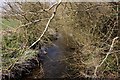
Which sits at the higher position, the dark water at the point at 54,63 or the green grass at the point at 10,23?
the green grass at the point at 10,23

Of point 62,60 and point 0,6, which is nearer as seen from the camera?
point 0,6

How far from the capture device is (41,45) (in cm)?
347

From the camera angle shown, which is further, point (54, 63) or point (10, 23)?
point (54, 63)

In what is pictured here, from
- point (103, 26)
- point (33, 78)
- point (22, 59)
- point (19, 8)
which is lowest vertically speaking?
A: point (33, 78)

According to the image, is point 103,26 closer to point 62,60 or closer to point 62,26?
point 62,26

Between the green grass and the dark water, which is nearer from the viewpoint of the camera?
the green grass

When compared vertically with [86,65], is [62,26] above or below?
above

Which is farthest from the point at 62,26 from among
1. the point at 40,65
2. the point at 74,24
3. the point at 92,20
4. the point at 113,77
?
the point at 113,77

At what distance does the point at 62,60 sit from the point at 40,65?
33 centimetres

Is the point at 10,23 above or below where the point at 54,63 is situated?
above

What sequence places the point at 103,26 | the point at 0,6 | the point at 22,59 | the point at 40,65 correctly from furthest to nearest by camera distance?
the point at 40,65 → the point at 103,26 → the point at 22,59 → the point at 0,6

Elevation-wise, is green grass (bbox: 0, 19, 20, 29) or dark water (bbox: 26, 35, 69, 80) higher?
green grass (bbox: 0, 19, 20, 29)

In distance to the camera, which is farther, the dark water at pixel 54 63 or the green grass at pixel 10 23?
the dark water at pixel 54 63

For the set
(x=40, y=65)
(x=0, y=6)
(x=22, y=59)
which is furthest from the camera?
(x=40, y=65)
